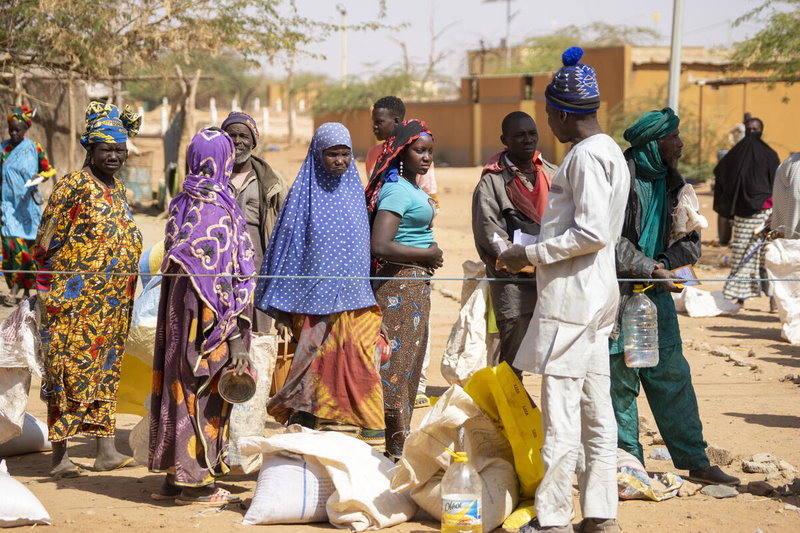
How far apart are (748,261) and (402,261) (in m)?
6.77

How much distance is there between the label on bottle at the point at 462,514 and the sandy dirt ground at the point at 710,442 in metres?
0.35

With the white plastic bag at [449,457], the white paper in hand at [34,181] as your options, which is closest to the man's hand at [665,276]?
the white plastic bag at [449,457]

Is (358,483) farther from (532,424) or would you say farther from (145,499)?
(145,499)

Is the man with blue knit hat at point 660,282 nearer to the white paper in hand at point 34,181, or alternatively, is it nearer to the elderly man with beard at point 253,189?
the elderly man with beard at point 253,189

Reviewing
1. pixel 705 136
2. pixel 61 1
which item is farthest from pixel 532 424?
pixel 705 136

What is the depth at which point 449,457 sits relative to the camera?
447 cm

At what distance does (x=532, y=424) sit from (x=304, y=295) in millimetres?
1393

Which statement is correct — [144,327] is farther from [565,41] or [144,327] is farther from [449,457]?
[565,41]

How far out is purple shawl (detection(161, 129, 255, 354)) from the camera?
4.88 m

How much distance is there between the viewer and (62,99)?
17.8 metres

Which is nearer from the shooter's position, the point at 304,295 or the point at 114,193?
the point at 304,295

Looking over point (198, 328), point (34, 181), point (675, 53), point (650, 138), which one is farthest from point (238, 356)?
point (675, 53)

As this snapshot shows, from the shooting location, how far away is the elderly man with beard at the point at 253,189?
6.29 metres

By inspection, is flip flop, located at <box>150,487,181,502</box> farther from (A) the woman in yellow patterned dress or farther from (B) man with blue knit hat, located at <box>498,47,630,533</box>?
(B) man with blue knit hat, located at <box>498,47,630,533</box>
